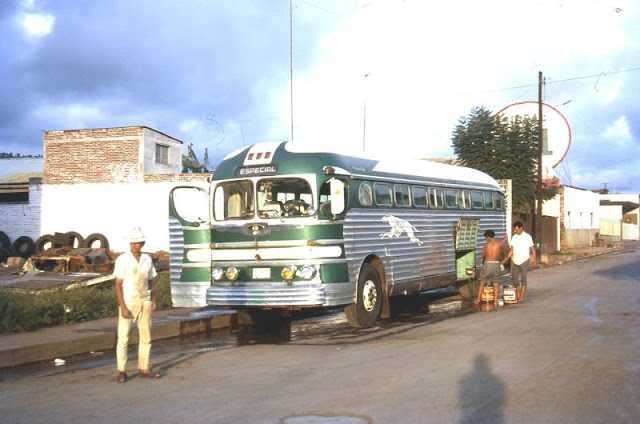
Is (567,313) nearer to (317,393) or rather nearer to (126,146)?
(317,393)

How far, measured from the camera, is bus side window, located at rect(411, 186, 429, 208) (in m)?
14.8

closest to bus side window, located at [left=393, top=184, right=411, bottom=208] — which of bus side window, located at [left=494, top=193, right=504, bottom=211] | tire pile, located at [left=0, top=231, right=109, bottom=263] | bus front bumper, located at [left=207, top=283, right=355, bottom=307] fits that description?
bus front bumper, located at [left=207, top=283, right=355, bottom=307]

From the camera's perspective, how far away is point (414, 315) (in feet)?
50.7

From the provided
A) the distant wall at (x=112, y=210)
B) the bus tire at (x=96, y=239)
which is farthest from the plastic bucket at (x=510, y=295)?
the bus tire at (x=96, y=239)

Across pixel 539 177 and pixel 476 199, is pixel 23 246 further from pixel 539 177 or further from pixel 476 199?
pixel 539 177

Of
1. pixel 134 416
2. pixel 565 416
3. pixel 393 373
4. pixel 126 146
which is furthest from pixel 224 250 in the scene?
pixel 126 146

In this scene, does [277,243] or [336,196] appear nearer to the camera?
[336,196]

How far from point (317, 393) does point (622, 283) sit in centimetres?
1625

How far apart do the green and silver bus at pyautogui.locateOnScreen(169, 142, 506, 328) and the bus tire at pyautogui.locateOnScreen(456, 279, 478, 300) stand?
4747 millimetres

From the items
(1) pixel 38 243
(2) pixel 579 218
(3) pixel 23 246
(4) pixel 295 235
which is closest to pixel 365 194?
(4) pixel 295 235

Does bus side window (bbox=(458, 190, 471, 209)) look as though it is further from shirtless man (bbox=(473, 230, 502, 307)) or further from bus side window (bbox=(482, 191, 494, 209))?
shirtless man (bbox=(473, 230, 502, 307))

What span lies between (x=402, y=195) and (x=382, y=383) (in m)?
6.96

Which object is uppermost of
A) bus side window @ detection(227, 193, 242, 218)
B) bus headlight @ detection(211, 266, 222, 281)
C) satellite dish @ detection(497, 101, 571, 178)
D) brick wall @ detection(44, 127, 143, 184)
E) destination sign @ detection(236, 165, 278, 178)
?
satellite dish @ detection(497, 101, 571, 178)

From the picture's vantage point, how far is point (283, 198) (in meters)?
12.3
